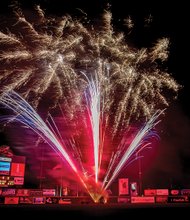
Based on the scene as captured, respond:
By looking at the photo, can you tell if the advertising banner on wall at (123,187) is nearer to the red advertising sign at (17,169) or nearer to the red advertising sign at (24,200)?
the red advertising sign at (24,200)

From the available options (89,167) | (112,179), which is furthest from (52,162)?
(112,179)

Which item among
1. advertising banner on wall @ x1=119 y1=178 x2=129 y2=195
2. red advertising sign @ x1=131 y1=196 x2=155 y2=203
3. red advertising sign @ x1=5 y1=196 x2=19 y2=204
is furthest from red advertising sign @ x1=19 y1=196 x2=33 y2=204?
red advertising sign @ x1=131 y1=196 x2=155 y2=203

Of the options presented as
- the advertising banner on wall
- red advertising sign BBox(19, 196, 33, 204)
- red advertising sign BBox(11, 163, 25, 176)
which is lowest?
red advertising sign BBox(19, 196, 33, 204)

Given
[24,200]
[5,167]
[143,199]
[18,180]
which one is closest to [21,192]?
[24,200]

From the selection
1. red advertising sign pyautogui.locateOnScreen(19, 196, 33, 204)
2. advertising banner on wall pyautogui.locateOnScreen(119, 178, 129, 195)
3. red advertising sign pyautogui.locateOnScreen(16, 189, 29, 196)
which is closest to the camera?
red advertising sign pyautogui.locateOnScreen(19, 196, 33, 204)

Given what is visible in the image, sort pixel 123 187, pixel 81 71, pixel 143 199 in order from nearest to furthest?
1. pixel 81 71
2. pixel 143 199
3. pixel 123 187

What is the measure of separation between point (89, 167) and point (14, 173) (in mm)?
9297

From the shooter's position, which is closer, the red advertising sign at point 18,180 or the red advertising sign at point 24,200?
the red advertising sign at point 24,200

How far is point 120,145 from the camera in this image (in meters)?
32.5

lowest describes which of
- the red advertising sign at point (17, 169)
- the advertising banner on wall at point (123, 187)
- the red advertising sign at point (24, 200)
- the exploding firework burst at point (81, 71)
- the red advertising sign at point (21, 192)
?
the red advertising sign at point (24, 200)

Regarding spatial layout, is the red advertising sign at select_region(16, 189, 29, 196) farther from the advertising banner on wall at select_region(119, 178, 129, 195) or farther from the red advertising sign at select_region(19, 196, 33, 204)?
the advertising banner on wall at select_region(119, 178, 129, 195)

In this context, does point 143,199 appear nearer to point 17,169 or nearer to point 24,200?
point 24,200

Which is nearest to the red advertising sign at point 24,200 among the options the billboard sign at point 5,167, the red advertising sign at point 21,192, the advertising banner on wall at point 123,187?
the red advertising sign at point 21,192

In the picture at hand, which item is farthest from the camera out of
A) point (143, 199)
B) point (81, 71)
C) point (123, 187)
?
point (123, 187)
